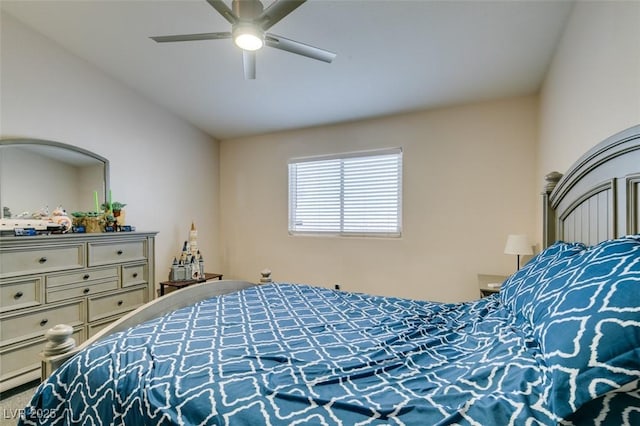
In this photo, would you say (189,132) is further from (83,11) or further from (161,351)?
(161,351)

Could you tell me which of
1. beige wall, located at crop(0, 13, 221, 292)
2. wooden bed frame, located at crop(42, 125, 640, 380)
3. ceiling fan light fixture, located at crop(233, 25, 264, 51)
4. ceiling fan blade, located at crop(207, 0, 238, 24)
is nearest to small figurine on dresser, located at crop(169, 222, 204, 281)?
beige wall, located at crop(0, 13, 221, 292)

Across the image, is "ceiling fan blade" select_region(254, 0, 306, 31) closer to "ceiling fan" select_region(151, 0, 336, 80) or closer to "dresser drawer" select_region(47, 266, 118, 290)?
"ceiling fan" select_region(151, 0, 336, 80)

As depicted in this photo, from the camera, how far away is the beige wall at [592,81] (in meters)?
1.28

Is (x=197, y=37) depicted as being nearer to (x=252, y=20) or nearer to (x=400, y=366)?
(x=252, y=20)

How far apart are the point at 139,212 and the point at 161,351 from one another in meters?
2.75

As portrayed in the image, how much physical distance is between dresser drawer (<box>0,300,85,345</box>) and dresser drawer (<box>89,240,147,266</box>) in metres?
0.38

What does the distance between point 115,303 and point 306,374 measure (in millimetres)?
2656

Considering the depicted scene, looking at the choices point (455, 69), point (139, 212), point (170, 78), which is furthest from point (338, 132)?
point (139, 212)

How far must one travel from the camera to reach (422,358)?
3.84 feet

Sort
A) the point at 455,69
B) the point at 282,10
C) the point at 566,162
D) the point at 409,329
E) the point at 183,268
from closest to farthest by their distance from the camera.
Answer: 1. the point at 409,329
2. the point at 282,10
3. the point at 566,162
4. the point at 455,69
5. the point at 183,268

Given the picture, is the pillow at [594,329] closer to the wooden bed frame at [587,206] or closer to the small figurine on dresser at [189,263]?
the wooden bed frame at [587,206]

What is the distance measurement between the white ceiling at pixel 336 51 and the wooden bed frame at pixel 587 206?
112cm

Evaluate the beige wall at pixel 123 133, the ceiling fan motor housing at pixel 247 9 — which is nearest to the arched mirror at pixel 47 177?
the beige wall at pixel 123 133

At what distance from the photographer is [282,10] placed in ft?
5.20
